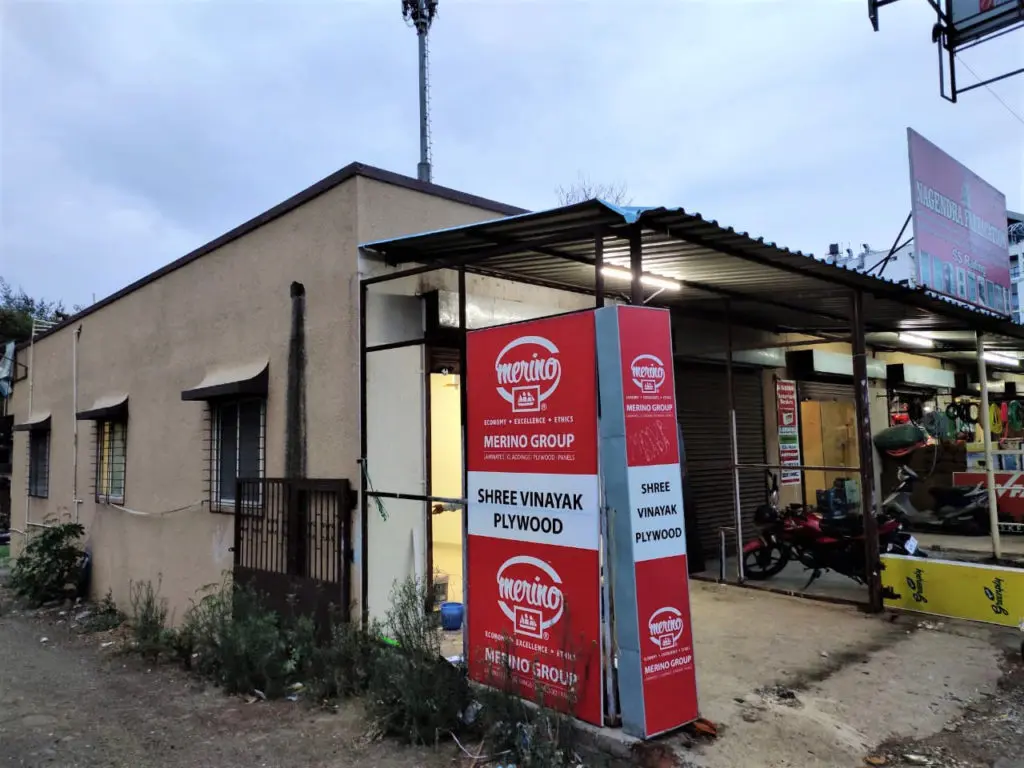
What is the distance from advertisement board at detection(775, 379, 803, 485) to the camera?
991 centimetres

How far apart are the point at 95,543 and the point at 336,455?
23.3ft

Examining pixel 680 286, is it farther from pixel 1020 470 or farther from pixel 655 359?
pixel 1020 470

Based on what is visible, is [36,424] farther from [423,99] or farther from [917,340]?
[917,340]

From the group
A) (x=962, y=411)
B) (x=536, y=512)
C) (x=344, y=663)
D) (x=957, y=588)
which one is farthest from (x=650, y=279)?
(x=962, y=411)

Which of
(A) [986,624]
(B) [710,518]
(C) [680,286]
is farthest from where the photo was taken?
(B) [710,518]

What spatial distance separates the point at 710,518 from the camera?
956 centimetres

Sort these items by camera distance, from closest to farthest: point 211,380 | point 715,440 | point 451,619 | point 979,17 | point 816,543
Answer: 1. point 451,619
2. point 816,543
3. point 211,380
4. point 979,17
5. point 715,440

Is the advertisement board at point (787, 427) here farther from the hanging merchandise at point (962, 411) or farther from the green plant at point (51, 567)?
the green plant at point (51, 567)

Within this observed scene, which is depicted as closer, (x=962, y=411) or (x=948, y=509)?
(x=948, y=509)

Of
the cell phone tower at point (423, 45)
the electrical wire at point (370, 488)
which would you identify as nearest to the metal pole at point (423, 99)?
the cell phone tower at point (423, 45)

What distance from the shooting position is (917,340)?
1116 cm

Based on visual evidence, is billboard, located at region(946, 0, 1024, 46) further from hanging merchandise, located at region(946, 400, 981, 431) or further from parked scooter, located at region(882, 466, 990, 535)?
hanging merchandise, located at region(946, 400, 981, 431)

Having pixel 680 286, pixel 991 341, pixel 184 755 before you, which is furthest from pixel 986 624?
pixel 184 755

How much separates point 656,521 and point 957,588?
399cm
